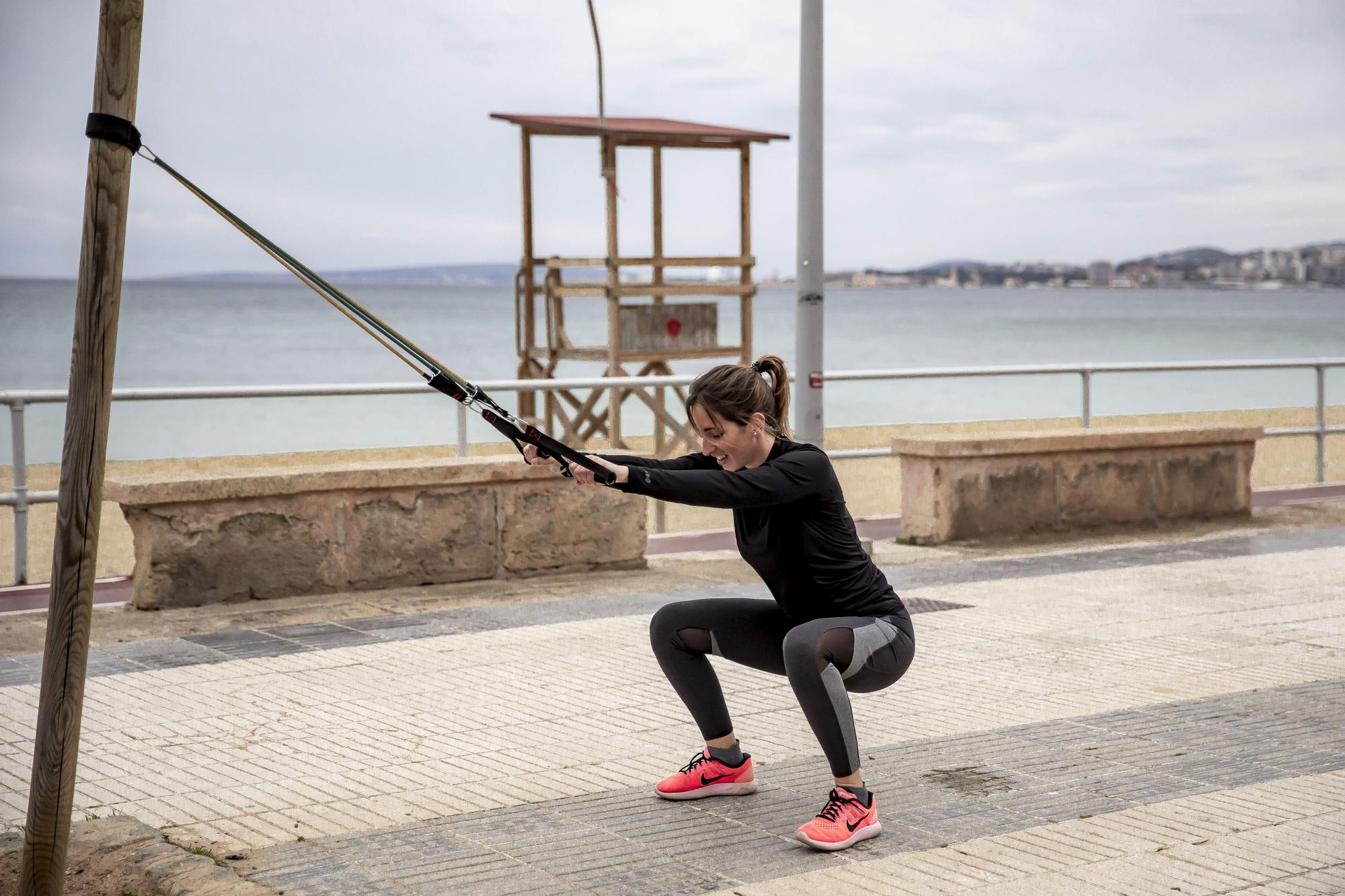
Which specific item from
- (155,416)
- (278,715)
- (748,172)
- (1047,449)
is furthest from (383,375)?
(278,715)

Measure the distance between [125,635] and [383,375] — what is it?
49.2 metres

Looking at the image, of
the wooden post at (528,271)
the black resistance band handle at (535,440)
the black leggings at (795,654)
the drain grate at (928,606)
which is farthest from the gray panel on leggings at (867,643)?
the wooden post at (528,271)

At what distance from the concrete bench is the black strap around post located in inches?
289

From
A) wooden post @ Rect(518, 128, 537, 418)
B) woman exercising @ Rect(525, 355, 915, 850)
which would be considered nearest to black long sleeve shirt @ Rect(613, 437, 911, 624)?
woman exercising @ Rect(525, 355, 915, 850)

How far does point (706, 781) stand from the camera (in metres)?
4.82

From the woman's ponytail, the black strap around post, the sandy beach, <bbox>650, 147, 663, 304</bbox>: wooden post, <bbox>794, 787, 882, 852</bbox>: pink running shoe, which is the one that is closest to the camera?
the black strap around post

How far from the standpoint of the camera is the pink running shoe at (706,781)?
15.8ft

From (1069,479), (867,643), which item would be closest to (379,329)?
(867,643)

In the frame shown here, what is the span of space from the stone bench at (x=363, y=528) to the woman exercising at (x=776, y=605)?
3813 millimetres

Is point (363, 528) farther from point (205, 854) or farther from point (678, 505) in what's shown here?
point (678, 505)

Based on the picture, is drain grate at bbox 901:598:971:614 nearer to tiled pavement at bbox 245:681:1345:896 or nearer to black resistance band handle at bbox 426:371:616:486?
tiled pavement at bbox 245:681:1345:896

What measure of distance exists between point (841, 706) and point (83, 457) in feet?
6.93

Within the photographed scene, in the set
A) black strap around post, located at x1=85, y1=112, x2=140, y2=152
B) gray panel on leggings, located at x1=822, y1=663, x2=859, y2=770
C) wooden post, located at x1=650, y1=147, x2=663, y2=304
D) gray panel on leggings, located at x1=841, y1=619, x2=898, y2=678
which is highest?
wooden post, located at x1=650, y1=147, x2=663, y2=304

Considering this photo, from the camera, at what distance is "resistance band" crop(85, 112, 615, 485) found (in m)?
3.75
